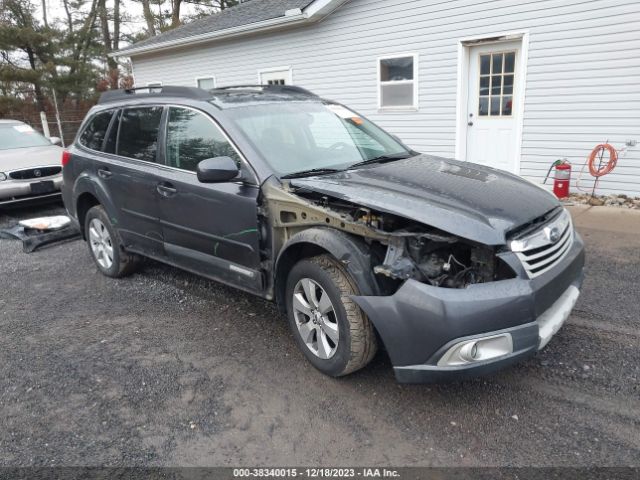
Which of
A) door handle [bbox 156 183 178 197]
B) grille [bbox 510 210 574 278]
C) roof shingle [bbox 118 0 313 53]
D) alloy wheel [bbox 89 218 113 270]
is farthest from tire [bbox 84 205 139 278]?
roof shingle [bbox 118 0 313 53]

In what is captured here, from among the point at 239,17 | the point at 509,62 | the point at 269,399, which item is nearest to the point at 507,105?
the point at 509,62

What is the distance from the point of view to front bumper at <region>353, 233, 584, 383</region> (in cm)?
245

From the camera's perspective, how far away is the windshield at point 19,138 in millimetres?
8781

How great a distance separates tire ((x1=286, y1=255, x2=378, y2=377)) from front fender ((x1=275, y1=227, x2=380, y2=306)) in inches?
3.4

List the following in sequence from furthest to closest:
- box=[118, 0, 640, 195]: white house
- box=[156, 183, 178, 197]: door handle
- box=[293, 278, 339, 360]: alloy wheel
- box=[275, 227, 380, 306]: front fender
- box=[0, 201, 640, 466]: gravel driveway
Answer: box=[118, 0, 640, 195]: white house → box=[156, 183, 178, 197]: door handle → box=[293, 278, 339, 360]: alloy wheel → box=[275, 227, 380, 306]: front fender → box=[0, 201, 640, 466]: gravel driveway

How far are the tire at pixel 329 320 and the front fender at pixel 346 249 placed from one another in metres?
0.09

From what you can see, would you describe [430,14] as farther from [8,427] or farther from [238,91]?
[8,427]

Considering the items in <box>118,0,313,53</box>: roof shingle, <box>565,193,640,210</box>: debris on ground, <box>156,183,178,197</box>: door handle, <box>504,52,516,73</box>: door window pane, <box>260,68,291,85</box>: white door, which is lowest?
<box>565,193,640,210</box>: debris on ground

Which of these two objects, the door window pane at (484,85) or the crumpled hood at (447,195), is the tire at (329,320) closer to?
the crumpled hood at (447,195)

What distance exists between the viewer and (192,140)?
3.89m

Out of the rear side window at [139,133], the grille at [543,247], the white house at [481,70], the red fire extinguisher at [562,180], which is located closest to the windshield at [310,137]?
the rear side window at [139,133]

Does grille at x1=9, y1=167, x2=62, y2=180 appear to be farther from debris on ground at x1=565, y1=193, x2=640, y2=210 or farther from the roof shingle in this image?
debris on ground at x1=565, y1=193, x2=640, y2=210

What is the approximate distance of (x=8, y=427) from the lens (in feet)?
9.33

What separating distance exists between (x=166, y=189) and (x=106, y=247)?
155 centimetres
